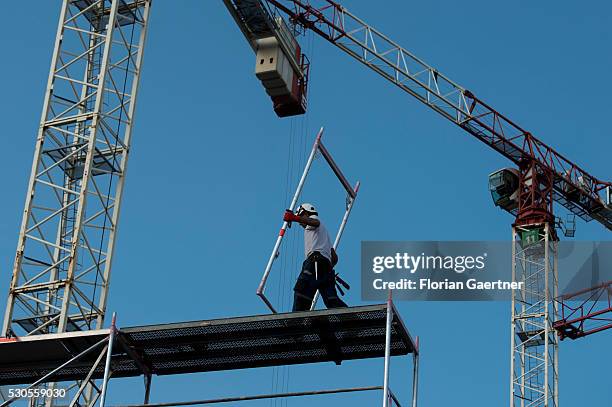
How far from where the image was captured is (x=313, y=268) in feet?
74.0

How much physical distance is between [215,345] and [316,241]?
270 cm

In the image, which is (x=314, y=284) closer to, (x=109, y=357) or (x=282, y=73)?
(x=109, y=357)

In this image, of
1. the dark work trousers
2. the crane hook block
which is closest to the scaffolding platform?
the dark work trousers

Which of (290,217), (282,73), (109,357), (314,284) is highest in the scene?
(282,73)

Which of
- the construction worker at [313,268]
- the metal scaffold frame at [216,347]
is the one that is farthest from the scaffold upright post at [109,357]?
the construction worker at [313,268]

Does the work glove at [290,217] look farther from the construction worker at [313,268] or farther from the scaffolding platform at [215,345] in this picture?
the scaffolding platform at [215,345]

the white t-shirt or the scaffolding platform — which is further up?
the white t-shirt

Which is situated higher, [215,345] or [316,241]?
[316,241]

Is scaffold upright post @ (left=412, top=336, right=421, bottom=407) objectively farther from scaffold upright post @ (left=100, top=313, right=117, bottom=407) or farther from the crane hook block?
the crane hook block

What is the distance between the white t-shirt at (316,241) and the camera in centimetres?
2256

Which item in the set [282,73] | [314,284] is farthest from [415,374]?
[282,73]

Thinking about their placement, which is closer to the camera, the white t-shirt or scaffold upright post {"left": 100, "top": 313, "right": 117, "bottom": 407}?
scaffold upright post {"left": 100, "top": 313, "right": 117, "bottom": 407}

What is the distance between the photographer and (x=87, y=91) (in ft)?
115

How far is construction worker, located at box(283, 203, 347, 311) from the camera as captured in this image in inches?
885
